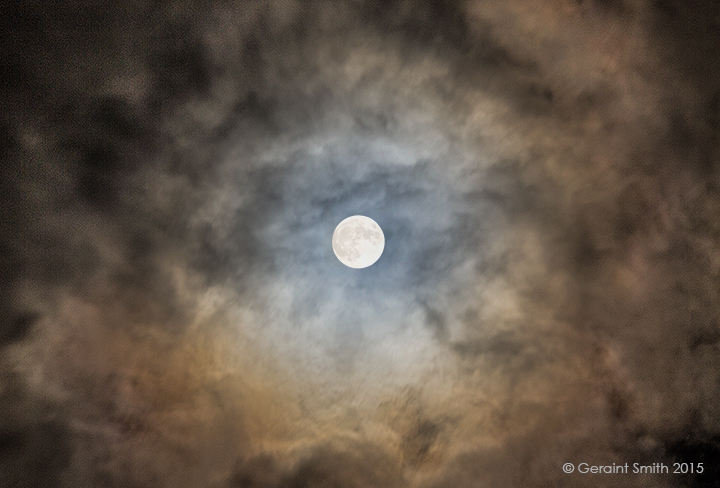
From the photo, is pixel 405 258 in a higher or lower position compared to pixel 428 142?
lower

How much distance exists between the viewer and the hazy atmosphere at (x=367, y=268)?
19.8ft

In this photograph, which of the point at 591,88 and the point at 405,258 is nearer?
the point at 591,88

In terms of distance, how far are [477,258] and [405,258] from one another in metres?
1.03

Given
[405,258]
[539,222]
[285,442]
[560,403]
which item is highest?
[539,222]

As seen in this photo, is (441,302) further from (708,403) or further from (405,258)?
(708,403)

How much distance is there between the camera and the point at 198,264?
6508 millimetres

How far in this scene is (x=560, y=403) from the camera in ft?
20.4

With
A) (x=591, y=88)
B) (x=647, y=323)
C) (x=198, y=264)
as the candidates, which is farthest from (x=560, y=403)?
(x=198, y=264)

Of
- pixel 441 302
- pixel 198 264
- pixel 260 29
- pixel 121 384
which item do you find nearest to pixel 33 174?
pixel 198 264

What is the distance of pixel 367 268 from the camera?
21.7 ft

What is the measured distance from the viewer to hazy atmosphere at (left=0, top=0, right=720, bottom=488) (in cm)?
602

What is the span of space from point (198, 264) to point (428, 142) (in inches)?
147

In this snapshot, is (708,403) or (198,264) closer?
(708,403)

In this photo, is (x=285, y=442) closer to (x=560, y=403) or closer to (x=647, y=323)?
(x=560, y=403)
